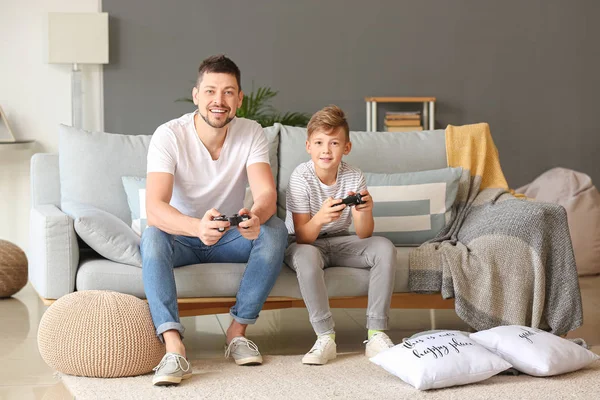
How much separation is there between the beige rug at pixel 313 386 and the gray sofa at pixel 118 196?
0.32 m

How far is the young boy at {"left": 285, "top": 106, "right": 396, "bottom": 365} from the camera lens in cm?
307

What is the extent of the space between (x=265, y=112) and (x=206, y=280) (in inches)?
109

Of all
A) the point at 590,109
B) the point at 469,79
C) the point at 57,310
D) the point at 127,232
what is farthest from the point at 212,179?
the point at 590,109

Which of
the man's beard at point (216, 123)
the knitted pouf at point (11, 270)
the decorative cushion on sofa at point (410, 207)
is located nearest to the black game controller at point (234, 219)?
the man's beard at point (216, 123)

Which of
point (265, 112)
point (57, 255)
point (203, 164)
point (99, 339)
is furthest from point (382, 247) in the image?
point (265, 112)

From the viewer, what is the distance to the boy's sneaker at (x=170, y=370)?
2.72m

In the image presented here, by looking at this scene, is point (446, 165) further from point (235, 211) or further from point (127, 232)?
point (127, 232)

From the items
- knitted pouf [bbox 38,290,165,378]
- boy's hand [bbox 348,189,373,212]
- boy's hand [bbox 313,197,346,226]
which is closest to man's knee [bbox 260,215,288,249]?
boy's hand [bbox 313,197,346,226]

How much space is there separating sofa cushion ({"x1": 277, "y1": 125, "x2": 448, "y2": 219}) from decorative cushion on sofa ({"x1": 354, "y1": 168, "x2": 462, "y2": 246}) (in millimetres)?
153

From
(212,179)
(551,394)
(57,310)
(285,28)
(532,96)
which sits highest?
(285,28)

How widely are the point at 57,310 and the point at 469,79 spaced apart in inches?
151

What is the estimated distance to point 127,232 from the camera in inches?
127

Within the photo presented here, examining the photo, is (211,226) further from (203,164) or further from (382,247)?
(382,247)

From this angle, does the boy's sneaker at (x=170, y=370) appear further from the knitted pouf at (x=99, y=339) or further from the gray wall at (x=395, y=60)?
the gray wall at (x=395, y=60)
